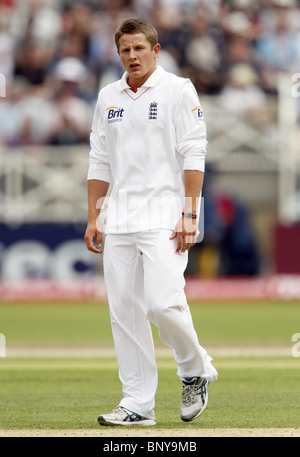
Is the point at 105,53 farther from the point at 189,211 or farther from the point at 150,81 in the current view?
the point at 189,211

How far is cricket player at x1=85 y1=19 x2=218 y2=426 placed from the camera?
203 inches

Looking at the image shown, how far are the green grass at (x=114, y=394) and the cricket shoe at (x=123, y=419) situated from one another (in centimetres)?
8

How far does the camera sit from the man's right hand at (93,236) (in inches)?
212

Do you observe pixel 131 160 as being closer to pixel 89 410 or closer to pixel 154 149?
pixel 154 149

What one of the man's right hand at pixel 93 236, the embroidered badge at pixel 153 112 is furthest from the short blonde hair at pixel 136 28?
the man's right hand at pixel 93 236

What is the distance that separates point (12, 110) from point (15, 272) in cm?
285

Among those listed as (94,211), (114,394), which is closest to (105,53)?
(114,394)

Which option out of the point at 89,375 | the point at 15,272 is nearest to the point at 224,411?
the point at 89,375

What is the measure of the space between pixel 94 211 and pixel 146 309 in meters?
0.59

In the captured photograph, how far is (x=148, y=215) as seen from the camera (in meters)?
5.23

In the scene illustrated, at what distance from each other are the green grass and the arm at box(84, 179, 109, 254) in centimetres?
95

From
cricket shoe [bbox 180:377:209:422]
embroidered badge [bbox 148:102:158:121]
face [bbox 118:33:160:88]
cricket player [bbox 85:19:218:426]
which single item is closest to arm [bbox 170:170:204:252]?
cricket player [bbox 85:19:218:426]

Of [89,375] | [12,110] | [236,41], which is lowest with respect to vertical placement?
[89,375]
